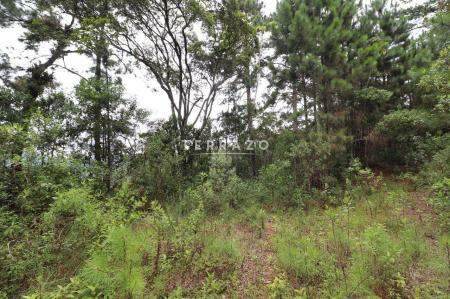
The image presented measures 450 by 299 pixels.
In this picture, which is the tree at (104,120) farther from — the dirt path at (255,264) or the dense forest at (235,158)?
the dirt path at (255,264)

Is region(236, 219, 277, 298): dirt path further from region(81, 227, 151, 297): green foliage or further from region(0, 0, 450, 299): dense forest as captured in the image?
region(81, 227, 151, 297): green foliage

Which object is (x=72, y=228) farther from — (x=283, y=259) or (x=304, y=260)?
(x=304, y=260)

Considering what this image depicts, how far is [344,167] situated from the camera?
7.41 meters

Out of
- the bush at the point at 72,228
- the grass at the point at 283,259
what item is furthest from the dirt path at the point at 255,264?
the bush at the point at 72,228

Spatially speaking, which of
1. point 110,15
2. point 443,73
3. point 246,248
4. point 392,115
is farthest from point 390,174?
point 110,15

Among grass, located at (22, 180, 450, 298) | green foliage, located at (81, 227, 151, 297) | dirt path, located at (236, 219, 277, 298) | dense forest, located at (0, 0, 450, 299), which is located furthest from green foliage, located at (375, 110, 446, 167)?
green foliage, located at (81, 227, 151, 297)

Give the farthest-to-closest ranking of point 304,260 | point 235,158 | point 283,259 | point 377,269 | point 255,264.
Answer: point 235,158 → point 255,264 → point 283,259 → point 304,260 → point 377,269

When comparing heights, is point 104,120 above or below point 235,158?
above

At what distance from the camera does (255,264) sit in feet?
11.9

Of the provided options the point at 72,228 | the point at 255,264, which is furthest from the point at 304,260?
the point at 72,228

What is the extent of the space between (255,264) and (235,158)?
6.88m

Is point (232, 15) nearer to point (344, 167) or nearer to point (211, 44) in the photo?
point (211, 44)

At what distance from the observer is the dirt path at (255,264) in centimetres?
303

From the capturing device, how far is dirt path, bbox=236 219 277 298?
3.03m
